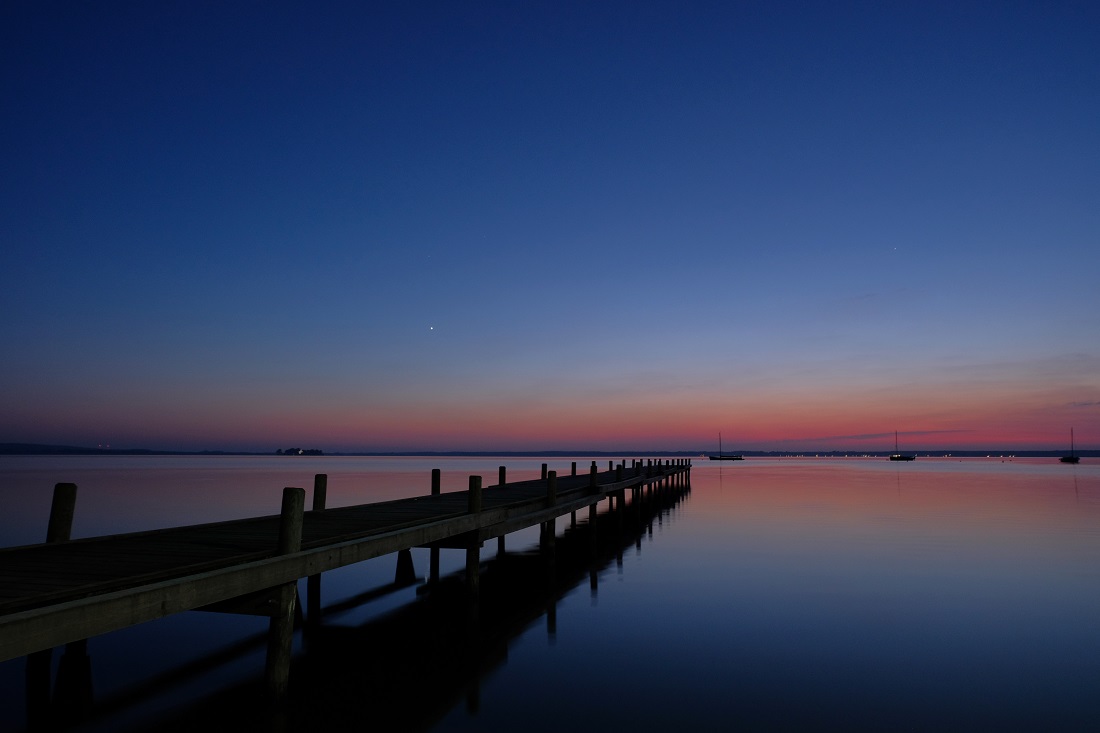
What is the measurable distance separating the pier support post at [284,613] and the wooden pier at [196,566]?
0.04 feet

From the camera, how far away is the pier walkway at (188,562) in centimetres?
564

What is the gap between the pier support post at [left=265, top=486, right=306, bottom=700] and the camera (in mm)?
8039

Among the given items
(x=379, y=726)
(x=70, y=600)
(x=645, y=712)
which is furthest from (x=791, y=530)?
(x=70, y=600)

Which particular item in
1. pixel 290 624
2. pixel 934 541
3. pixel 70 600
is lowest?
pixel 934 541

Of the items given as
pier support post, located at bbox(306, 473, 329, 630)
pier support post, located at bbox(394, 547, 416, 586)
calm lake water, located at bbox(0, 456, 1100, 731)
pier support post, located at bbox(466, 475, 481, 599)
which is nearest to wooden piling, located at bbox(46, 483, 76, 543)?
calm lake water, located at bbox(0, 456, 1100, 731)

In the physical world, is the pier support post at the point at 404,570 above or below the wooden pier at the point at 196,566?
below

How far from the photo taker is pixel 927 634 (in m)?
12.8

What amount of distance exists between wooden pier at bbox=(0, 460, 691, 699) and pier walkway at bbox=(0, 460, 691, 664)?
0.01 metres

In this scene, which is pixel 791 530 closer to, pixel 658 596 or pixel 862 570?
pixel 862 570

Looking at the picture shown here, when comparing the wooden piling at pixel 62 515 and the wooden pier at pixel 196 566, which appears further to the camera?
the wooden piling at pixel 62 515

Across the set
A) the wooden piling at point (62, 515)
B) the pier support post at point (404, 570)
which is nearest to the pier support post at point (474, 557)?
the pier support post at point (404, 570)

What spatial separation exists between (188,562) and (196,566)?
66cm

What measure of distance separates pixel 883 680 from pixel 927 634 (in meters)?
→ 3.43

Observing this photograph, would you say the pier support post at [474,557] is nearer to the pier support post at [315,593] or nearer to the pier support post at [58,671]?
the pier support post at [315,593]
